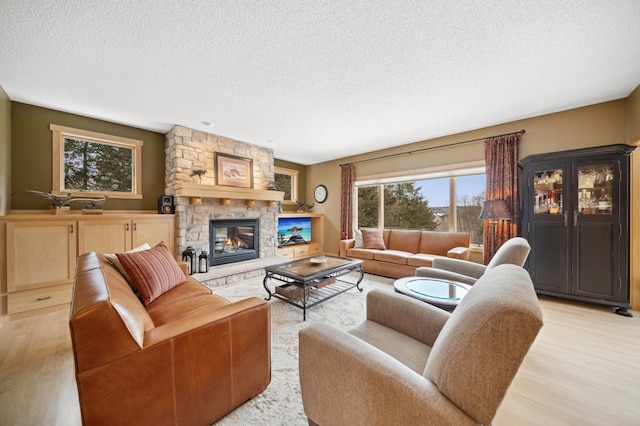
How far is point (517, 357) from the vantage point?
64cm

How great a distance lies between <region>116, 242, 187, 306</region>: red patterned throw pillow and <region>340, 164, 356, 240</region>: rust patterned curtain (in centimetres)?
383

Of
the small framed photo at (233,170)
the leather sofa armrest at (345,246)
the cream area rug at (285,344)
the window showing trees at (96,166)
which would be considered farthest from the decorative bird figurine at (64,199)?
the leather sofa armrest at (345,246)

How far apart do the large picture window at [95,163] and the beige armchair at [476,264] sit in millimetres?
4475

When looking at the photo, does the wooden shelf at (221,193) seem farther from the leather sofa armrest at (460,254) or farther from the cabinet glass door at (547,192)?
the cabinet glass door at (547,192)

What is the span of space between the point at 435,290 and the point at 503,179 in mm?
2494

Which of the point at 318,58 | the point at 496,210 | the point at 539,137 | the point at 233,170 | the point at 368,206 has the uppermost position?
the point at 318,58

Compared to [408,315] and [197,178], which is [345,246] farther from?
[408,315]

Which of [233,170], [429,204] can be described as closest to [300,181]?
[233,170]

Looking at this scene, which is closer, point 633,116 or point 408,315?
point 408,315

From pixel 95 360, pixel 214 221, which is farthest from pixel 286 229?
pixel 95 360

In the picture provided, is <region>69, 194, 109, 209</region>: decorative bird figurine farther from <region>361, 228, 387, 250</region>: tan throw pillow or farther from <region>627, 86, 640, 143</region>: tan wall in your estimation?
<region>627, 86, 640, 143</region>: tan wall

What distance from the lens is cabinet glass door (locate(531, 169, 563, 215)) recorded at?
291cm

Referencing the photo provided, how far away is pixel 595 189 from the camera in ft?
8.90

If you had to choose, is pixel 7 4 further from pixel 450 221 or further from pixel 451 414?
pixel 450 221
